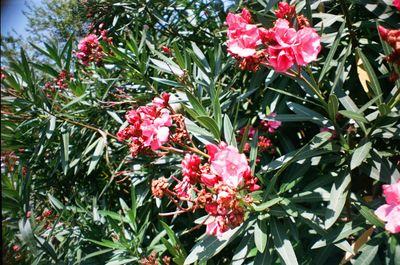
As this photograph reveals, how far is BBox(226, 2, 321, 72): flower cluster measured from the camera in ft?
3.39

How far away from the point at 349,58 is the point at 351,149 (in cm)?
46

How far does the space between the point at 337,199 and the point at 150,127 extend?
59 centimetres

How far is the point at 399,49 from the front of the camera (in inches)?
40.8

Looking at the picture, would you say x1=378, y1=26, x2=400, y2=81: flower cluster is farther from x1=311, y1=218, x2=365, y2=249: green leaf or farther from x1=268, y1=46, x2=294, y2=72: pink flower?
x1=311, y1=218, x2=365, y2=249: green leaf

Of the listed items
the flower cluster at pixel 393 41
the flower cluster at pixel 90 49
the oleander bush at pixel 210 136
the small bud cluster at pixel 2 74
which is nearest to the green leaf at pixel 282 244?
the oleander bush at pixel 210 136

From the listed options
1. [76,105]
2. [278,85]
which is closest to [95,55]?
[76,105]

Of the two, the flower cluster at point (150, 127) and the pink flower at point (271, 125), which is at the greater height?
the flower cluster at point (150, 127)

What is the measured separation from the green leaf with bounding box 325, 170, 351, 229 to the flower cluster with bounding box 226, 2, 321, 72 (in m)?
0.41

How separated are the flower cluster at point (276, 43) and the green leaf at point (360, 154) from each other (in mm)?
327

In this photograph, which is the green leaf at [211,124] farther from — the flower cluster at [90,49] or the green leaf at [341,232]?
the flower cluster at [90,49]

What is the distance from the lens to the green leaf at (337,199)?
1.14 metres

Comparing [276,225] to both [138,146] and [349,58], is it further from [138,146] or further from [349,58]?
[349,58]

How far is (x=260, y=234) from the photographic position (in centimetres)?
117

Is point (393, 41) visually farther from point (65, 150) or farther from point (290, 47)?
point (65, 150)
